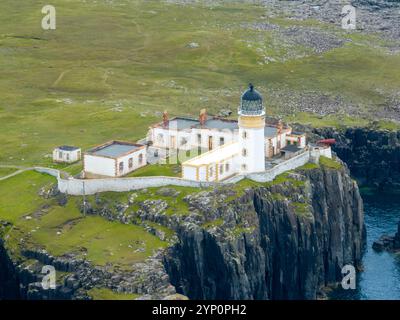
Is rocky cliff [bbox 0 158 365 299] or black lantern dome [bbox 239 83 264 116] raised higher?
black lantern dome [bbox 239 83 264 116]

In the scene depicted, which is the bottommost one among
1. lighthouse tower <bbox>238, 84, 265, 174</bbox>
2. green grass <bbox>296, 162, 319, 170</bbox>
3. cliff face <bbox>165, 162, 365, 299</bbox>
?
cliff face <bbox>165, 162, 365, 299</bbox>

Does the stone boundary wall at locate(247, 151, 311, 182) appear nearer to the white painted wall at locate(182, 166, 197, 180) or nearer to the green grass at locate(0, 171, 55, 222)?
the white painted wall at locate(182, 166, 197, 180)

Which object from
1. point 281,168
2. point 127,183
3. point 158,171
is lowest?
point 281,168

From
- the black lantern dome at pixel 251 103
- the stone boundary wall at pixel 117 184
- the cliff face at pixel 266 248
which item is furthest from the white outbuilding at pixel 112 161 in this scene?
the black lantern dome at pixel 251 103

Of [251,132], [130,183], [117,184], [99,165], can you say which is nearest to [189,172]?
[130,183]

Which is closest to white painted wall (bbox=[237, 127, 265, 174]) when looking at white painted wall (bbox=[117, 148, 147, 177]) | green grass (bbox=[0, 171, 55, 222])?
white painted wall (bbox=[117, 148, 147, 177])

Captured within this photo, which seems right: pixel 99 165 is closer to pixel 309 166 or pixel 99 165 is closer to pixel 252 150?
pixel 252 150

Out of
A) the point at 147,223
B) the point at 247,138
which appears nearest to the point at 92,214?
the point at 147,223
